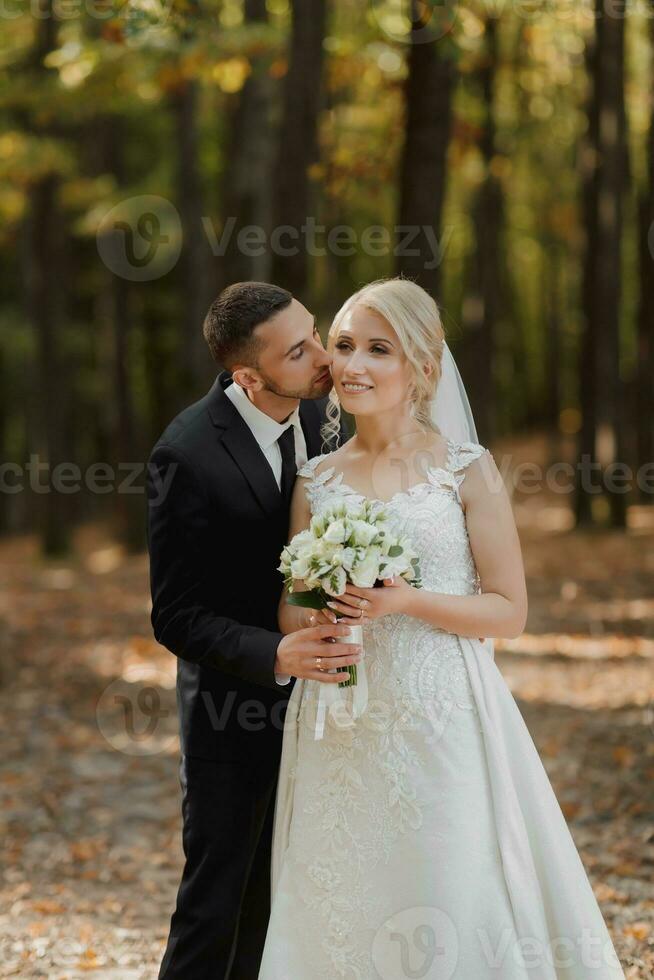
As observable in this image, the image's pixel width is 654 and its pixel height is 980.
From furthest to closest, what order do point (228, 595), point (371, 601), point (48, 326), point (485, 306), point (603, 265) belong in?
point (485, 306) < point (48, 326) < point (603, 265) < point (228, 595) < point (371, 601)

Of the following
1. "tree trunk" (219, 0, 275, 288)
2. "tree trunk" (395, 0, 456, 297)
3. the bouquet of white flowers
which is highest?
"tree trunk" (219, 0, 275, 288)

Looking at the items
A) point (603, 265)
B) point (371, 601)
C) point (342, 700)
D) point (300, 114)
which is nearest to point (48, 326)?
point (603, 265)

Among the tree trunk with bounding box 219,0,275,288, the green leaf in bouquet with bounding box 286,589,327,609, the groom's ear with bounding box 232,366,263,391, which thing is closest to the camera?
the green leaf in bouquet with bounding box 286,589,327,609

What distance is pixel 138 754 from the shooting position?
8172 millimetres

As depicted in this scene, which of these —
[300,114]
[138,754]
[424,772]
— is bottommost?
[138,754]

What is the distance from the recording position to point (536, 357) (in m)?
37.8

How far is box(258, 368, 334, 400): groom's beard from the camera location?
3.84m

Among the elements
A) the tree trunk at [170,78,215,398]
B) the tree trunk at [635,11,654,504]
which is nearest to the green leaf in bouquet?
the tree trunk at [170,78,215,398]

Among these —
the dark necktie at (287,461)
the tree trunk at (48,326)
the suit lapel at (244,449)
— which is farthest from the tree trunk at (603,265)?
the suit lapel at (244,449)

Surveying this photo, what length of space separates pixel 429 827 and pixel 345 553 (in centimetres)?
90

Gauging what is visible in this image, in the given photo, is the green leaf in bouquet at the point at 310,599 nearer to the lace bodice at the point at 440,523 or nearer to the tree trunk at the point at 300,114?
the lace bodice at the point at 440,523

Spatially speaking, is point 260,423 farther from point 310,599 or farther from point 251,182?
point 251,182

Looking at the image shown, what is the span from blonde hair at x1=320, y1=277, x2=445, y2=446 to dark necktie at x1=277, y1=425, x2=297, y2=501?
1.30 ft

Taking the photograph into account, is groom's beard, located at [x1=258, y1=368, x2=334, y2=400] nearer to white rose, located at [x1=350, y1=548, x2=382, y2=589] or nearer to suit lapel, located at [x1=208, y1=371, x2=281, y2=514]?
suit lapel, located at [x1=208, y1=371, x2=281, y2=514]
